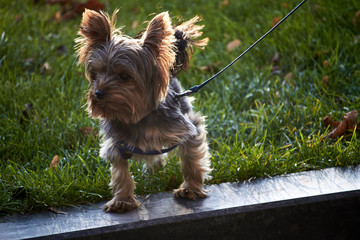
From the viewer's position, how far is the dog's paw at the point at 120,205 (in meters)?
3.23

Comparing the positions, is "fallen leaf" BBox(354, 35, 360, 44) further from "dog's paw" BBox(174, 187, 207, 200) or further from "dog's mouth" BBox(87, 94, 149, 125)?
"dog's mouth" BBox(87, 94, 149, 125)

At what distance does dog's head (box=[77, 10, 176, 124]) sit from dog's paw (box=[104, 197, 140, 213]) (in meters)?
0.57

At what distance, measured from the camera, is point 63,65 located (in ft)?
18.7

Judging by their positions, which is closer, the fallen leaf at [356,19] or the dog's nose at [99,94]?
the dog's nose at [99,94]

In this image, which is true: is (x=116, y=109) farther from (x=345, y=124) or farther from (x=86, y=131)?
(x=345, y=124)

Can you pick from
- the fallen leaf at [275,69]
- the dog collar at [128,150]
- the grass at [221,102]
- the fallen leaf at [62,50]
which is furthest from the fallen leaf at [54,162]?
the fallen leaf at [275,69]

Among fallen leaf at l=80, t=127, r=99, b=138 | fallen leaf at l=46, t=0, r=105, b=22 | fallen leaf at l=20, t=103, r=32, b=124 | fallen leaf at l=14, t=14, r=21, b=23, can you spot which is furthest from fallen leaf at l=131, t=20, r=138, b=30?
fallen leaf at l=80, t=127, r=99, b=138

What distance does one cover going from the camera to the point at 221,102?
5.18m

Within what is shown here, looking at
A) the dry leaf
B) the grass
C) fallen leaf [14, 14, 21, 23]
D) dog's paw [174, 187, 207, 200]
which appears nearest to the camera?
dog's paw [174, 187, 207, 200]


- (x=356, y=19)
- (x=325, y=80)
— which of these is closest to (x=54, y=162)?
(x=325, y=80)

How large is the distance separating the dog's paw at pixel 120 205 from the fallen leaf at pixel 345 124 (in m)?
1.85

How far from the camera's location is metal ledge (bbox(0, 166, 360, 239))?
301 cm

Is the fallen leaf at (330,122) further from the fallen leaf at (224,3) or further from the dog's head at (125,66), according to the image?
the fallen leaf at (224,3)

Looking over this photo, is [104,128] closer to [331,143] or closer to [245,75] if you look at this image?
[331,143]
